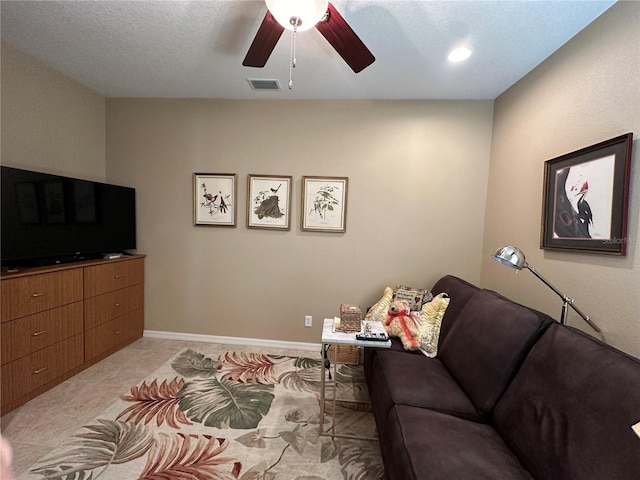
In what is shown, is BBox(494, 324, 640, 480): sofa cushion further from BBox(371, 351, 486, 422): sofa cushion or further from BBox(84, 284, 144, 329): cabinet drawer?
BBox(84, 284, 144, 329): cabinet drawer

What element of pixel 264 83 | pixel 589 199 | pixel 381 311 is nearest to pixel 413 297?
pixel 381 311

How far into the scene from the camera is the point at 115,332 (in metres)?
2.75

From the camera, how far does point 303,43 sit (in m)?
1.99

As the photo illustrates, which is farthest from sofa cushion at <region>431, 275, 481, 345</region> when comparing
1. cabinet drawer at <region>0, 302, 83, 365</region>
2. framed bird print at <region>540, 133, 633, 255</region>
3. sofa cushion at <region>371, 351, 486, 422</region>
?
cabinet drawer at <region>0, 302, 83, 365</region>

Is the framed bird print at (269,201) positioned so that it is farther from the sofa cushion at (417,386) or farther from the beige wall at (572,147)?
the beige wall at (572,147)

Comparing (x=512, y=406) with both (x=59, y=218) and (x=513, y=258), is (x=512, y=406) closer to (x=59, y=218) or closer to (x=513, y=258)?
(x=513, y=258)

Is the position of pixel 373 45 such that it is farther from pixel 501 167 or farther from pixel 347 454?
pixel 347 454

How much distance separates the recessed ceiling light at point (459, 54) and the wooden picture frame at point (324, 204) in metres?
1.34

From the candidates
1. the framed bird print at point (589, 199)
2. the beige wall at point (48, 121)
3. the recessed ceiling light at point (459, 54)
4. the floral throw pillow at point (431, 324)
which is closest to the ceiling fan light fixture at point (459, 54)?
the recessed ceiling light at point (459, 54)

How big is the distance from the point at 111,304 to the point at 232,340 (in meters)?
1.28

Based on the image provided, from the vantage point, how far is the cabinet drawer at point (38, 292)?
72.7 inches

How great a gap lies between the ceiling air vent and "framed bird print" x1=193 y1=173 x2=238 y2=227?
0.93 m

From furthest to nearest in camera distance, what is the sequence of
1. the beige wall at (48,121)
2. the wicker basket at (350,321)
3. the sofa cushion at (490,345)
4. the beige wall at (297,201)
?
1. the beige wall at (297,201)
2. the beige wall at (48,121)
3. the wicker basket at (350,321)
4. the sofa cushion at (490,345)

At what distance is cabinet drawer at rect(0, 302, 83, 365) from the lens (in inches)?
73.0
